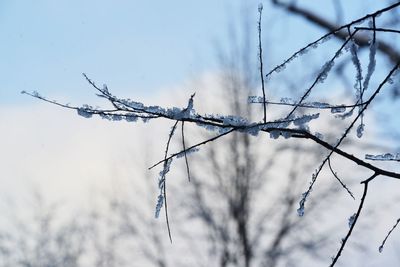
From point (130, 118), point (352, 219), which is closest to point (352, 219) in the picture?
point (352, 219)

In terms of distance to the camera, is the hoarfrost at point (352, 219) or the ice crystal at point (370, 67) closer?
the ice crystal at point (370, 67)

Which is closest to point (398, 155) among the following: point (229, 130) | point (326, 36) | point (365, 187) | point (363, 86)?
point (365, 187)

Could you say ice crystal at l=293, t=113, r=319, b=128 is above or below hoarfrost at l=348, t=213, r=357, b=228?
above

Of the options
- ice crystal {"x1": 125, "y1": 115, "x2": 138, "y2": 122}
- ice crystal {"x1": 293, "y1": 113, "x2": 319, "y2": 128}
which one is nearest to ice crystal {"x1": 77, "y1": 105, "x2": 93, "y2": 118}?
ice crystal {"x1": 125, "y1": 115, "x2": 138, "y2": 122}

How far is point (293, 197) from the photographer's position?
36.9ft

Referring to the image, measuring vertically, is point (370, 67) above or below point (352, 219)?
above

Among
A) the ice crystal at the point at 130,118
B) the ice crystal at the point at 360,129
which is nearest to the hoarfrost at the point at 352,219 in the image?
the ice crystal at the point at 360,129

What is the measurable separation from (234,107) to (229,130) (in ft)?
33.1

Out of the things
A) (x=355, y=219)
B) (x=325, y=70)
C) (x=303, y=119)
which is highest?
(x=325, y=70)

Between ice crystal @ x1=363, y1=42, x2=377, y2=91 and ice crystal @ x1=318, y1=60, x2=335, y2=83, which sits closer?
ice crystal @ x1=363, y1=42, x2=377, y2=91

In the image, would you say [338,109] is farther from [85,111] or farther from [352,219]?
[85,111]

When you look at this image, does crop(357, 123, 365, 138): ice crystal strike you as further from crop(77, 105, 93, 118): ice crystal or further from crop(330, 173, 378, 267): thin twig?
crop(77, 105, 93, 118): ice crystal

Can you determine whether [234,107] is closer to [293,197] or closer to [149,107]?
[293,197]

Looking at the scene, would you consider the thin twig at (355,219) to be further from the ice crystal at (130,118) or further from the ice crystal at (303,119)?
the ice crystal at (130,118)
